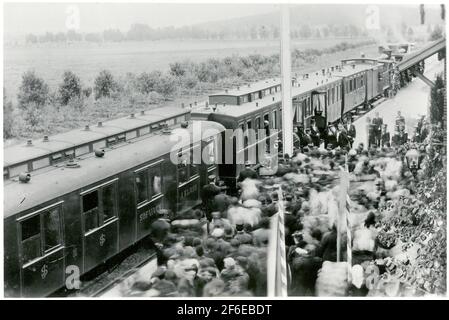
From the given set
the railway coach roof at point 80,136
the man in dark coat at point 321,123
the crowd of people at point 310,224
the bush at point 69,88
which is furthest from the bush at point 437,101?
the bush at point 69,88

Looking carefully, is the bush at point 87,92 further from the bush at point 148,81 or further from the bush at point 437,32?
the bush at point 437,32

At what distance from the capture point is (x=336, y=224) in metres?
6.38

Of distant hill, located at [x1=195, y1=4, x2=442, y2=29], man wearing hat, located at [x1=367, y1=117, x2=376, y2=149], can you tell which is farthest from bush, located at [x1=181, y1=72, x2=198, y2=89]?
man wearing hat, located at [x1=367, y1=117, x2=376, y2=149]

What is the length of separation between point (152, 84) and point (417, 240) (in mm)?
3464

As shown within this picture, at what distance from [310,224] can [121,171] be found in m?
2.17

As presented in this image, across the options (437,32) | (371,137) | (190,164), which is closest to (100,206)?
(190,164)

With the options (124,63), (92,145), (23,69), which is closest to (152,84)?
(124,63)

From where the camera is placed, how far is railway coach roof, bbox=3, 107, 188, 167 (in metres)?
5.54

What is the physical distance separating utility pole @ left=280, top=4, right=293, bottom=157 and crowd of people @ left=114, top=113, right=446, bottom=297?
0.17 m

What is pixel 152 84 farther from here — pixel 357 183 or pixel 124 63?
pixel 357 183

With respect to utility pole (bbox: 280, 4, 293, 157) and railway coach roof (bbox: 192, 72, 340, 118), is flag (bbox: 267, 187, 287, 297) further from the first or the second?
railway coach roof (bbox: 192, 72, 340, 118)

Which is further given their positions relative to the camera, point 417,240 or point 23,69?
point 417,240
